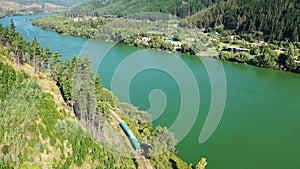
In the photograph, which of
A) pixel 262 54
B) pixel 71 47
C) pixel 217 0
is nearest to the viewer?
pixel 262 54

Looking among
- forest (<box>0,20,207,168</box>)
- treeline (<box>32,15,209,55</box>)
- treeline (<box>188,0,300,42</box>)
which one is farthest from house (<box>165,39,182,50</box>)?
forest (<box>0,20,207,168</box>)

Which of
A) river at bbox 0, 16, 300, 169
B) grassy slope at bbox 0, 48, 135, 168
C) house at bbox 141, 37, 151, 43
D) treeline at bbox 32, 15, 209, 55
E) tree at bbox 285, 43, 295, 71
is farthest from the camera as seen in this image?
house at bbox 141, 37, 151, 43

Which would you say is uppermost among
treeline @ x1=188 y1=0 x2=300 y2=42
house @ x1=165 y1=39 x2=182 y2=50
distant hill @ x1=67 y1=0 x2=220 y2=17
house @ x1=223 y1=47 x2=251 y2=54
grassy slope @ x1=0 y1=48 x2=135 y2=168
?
distant hill @ x1=67 y1=0 x2=220 y2=17

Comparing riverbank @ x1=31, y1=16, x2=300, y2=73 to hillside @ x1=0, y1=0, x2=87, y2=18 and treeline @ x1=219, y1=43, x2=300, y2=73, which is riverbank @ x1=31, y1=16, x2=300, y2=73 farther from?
hillside @ x1=0, y1=0, x2=87, y2=18

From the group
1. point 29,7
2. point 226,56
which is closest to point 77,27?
point 226,56

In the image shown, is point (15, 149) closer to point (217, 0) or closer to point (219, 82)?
point (219, 82)

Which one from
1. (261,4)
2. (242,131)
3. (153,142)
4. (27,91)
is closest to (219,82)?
(242,131)

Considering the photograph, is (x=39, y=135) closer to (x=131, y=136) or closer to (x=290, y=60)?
(x=131, y=136)
